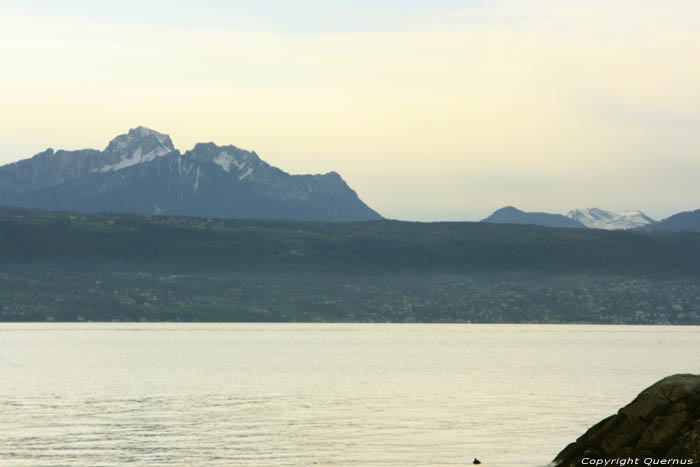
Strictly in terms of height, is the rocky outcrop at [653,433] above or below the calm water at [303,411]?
above

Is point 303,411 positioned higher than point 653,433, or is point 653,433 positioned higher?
point 653,433

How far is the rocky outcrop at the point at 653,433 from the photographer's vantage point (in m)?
43.7

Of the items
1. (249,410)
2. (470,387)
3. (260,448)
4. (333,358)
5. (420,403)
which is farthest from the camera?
(333,358)

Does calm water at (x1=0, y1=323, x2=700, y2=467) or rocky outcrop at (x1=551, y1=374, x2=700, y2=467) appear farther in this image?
calm water at (x1=0, y1=323, x2=700, y2=467)

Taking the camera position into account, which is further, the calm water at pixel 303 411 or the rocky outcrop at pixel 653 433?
the calm water at pixel 303 411

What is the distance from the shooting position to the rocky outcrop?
4372cm

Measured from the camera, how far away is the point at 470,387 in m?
114

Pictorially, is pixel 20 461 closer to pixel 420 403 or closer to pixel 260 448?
pixel 260 448

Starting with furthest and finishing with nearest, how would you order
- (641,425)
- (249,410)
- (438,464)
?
(249,410), (438,464), (641,425)

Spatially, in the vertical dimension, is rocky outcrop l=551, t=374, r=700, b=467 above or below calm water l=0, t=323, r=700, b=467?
above

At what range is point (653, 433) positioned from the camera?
4522 centimetres

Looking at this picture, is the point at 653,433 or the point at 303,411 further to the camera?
the point at 303,411

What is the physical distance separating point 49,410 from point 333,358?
335 ft

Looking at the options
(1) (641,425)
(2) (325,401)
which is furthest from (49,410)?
(1) (641,425)
